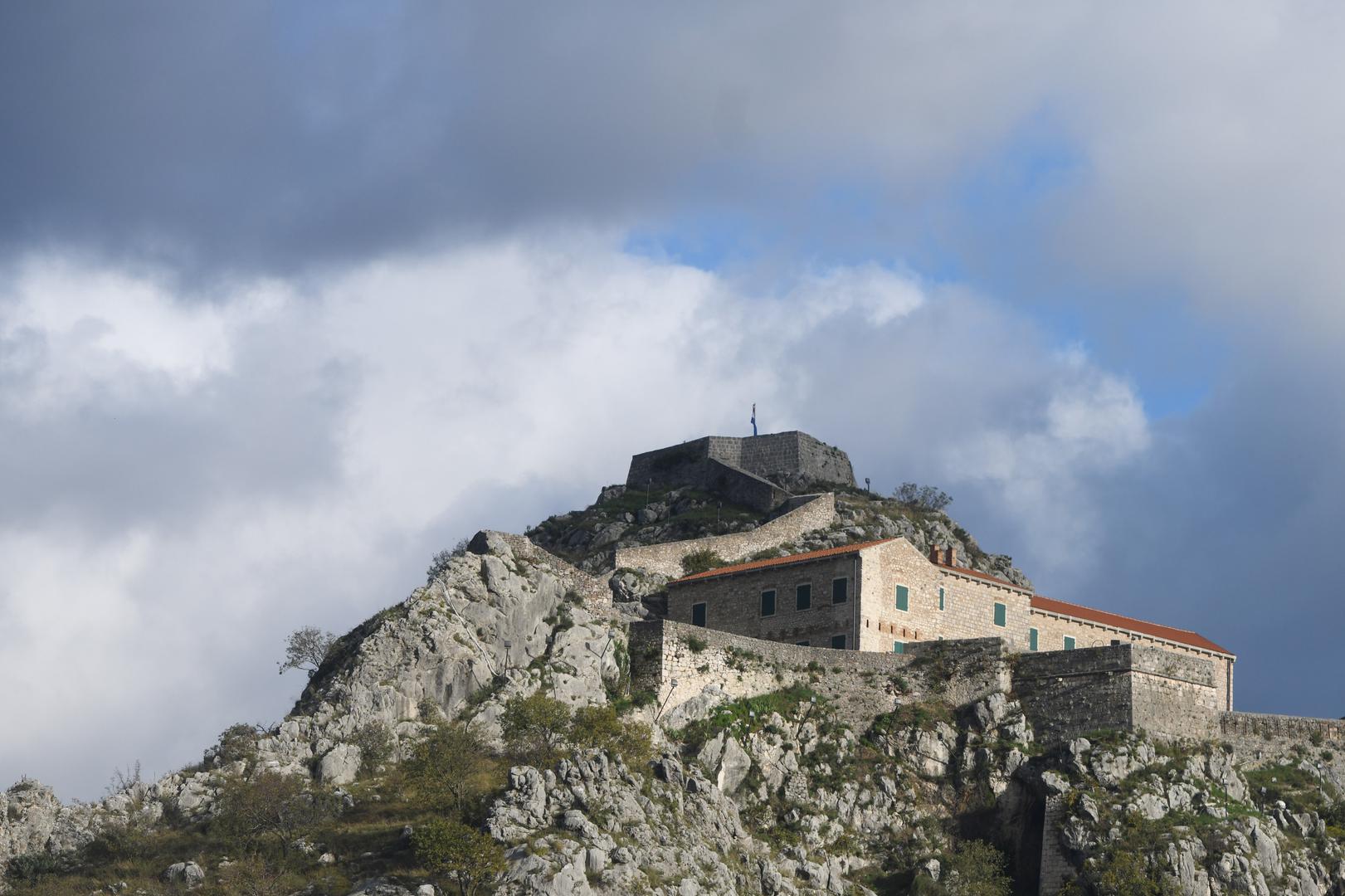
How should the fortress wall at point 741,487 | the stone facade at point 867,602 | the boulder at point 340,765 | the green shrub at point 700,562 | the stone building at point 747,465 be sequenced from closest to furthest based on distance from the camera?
1. the boulder at point 340,765
2. the stone facade at point 867,602
3. the green shrub at point 700,562
4. the fortress wall at point 741,487
5. the stone building at point 747,465

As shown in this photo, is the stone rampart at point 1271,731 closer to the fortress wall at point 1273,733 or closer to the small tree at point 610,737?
the fortress wall at point 1273,733

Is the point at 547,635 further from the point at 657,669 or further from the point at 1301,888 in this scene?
the point at 1301,888

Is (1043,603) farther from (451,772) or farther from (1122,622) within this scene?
(451,772)

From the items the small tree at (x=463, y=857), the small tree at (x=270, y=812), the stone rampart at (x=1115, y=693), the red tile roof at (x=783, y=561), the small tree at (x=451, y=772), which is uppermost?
the red tile roof at (x=783, y=561)

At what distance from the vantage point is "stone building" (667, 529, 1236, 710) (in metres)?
96.4

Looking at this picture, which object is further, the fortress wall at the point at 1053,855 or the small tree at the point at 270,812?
the fortress wall at the point at 1053,855

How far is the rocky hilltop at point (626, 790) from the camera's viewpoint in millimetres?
78125

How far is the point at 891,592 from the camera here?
320 ft

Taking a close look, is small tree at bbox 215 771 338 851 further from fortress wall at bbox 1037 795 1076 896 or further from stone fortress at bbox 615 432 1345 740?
fortress wall at bbox 1037 795 1076 896

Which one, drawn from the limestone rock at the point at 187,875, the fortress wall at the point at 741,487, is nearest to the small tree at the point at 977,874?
the limestone rock at the point at 187,875

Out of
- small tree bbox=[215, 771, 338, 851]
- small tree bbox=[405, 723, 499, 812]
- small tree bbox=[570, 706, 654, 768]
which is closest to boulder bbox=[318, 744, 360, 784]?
small tree bbox=[215, 771, 338, 851]

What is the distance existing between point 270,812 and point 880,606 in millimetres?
28859

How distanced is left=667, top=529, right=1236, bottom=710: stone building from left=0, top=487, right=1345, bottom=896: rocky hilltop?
13.5 ft

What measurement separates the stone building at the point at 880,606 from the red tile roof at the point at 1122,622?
13 centimetres
